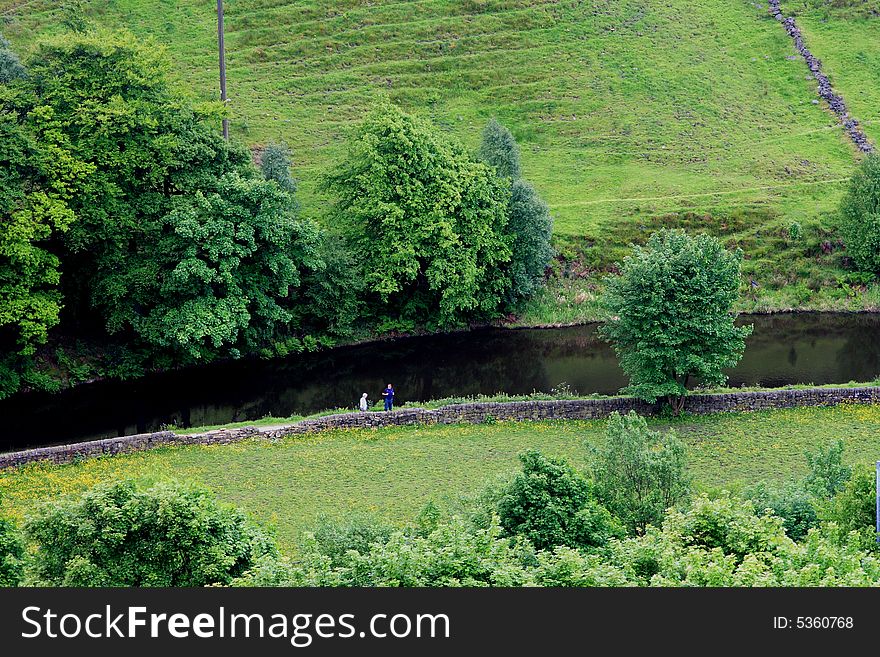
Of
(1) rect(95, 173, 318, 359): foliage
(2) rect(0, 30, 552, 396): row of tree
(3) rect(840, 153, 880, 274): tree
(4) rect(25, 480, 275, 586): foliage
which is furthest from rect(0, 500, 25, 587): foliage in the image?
(3) rect(840, 153, 880, 274): tree

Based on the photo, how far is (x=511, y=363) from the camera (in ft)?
206

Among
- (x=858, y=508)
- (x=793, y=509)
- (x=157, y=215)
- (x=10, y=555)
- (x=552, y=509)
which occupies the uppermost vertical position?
(x=10, y=555)

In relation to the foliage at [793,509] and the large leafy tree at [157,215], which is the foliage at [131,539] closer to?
the foliage at [793,509]

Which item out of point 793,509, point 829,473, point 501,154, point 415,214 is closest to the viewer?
point 793,509

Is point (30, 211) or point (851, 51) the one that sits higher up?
point (851, 51)

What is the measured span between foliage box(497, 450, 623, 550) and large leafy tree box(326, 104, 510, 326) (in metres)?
34.3

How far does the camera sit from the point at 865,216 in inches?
2854

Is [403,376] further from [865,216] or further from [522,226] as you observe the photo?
[865,216]

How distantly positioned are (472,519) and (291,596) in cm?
1296

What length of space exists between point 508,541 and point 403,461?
63.1ft

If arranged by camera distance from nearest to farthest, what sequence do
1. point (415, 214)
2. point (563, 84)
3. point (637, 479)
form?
point (637, 479) → point (415, 214) → point (563, 84)

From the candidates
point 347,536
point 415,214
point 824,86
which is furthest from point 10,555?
point 824,86

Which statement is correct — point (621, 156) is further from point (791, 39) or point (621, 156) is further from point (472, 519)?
point (472, 519)

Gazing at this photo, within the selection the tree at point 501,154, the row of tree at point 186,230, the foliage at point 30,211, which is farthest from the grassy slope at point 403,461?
the tree at point 501,154
